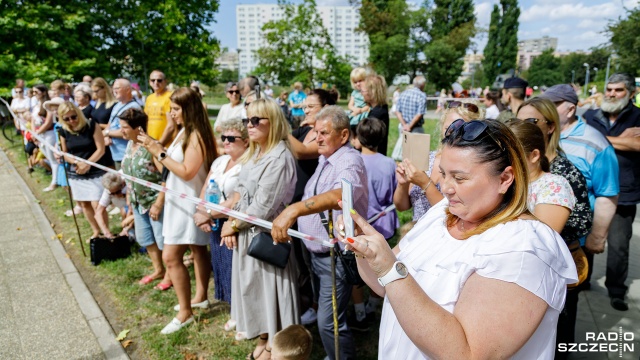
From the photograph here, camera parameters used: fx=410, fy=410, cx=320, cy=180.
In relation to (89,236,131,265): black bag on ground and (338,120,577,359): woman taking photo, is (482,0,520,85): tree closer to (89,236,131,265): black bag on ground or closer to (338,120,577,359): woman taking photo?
(89,236,131,265): black bag on ground

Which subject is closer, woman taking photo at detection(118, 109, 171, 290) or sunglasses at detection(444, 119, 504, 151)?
sunglasses at detection(444, 119, 504, 151)

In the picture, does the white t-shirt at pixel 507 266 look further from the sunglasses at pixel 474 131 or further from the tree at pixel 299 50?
the tree at pixel 299 50

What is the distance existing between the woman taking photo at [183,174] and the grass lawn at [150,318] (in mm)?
179

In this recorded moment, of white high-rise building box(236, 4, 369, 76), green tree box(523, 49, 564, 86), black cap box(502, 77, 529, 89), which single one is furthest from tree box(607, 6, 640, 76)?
white high-rise building box(236, 4, 369, 76)

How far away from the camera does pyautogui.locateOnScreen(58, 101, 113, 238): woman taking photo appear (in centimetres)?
537

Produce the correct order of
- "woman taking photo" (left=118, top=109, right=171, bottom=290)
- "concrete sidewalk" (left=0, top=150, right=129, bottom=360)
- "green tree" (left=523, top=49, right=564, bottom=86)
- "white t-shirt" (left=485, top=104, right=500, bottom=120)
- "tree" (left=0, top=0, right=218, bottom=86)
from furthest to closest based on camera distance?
"green tree" (left=523, top=49, right=564, bottom=86) < "tree" (left=0, top=0, right=218, bottom=86) < "white t-shirt" (left=485, top=104, right=500, bottom=120) < "woman taking photo" (left=118, top=109, right=171, bottom=290) < "concrete sidewalk" (left=0, top=150, right=129, bottom=360)

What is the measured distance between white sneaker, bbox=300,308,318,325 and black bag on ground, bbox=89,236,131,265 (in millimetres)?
2946

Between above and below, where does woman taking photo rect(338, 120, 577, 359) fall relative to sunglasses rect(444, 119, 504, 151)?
below

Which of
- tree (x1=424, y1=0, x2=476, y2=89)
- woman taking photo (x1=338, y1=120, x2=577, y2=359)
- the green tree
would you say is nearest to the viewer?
woman taking photo (x1=338, y1=120, x2=577, y2=359)

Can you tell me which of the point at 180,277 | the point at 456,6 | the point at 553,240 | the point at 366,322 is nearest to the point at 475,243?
the point at 553,240

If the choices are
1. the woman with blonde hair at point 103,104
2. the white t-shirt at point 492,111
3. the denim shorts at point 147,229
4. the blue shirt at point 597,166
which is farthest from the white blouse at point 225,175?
the white t-shirt at point 492,111

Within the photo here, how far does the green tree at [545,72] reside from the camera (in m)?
85.4

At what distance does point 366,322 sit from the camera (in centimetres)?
390

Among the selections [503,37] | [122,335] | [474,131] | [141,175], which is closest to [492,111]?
[141,175]
